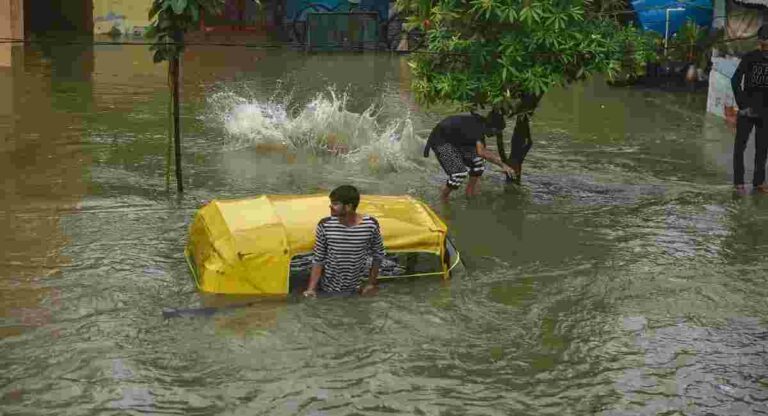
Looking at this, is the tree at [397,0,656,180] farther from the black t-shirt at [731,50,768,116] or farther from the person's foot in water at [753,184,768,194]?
the person's foot in water at [753,184,768,194]

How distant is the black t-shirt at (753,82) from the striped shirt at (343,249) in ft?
19.0

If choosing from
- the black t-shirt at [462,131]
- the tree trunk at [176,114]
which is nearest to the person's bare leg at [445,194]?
the black t-shirt at [462,131]

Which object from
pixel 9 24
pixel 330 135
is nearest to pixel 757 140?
pixel 330 135

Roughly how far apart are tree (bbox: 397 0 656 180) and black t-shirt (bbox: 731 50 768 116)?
3.37 feet

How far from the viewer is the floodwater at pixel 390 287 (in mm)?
7293

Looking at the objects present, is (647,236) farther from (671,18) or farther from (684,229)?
(671,18)

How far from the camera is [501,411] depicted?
23.2ft

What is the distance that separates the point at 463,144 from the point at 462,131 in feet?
0.51

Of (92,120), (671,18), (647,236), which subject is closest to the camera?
(647,236)

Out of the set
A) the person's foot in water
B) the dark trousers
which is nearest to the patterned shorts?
the dark trousers

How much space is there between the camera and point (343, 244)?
844cm

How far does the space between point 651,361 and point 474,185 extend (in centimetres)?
506

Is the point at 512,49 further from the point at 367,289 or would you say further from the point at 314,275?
the point at 314,275

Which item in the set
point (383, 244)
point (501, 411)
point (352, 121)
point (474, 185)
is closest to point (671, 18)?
point (352, 121)
